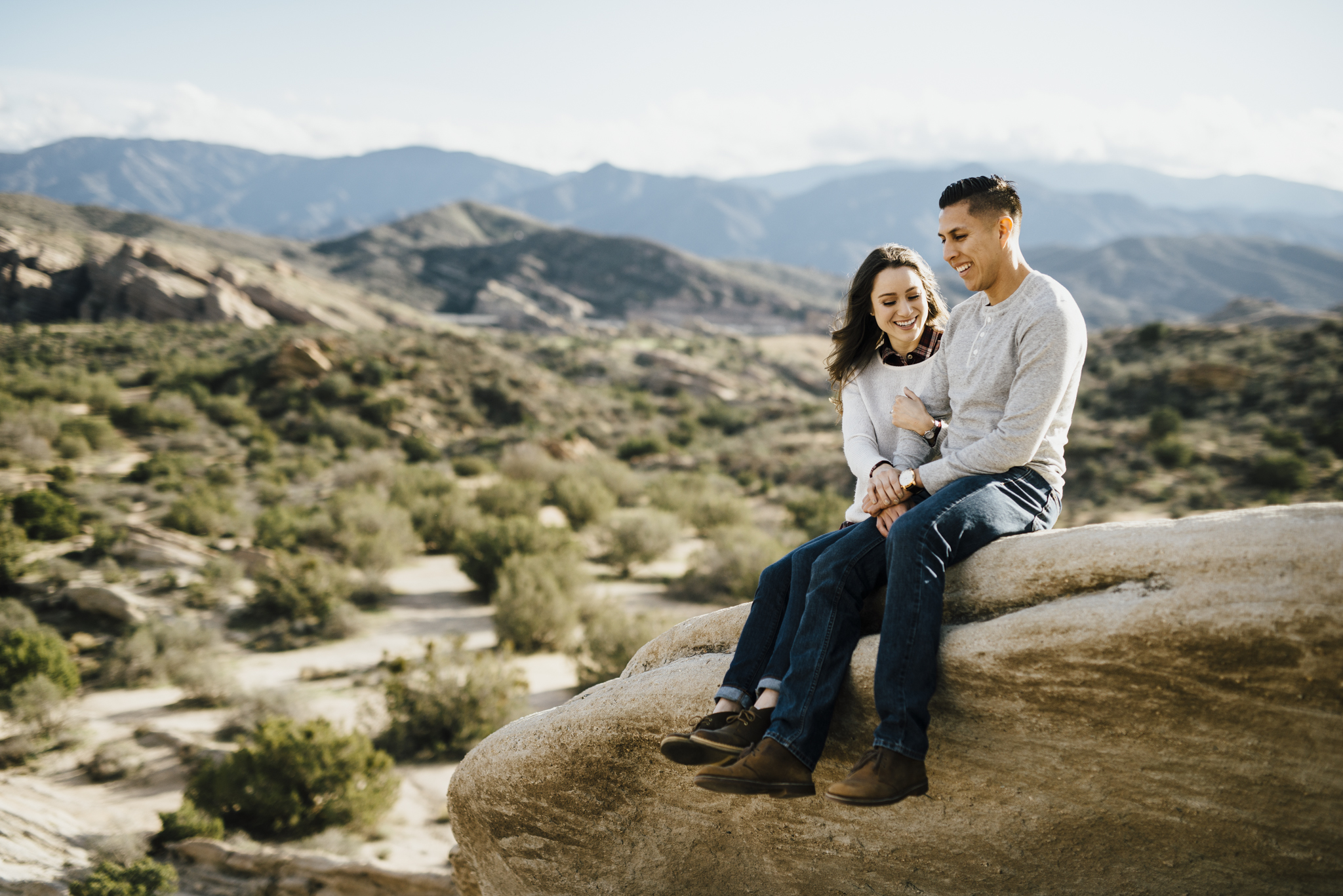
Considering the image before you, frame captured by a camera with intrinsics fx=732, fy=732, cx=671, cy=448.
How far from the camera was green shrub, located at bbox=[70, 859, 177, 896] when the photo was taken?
5031 millimetres

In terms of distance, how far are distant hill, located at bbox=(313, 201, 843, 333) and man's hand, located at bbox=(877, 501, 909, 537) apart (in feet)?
248

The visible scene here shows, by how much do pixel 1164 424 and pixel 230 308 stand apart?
150 feet

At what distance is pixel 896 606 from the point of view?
2.47 metres

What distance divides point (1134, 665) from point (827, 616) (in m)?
0.95

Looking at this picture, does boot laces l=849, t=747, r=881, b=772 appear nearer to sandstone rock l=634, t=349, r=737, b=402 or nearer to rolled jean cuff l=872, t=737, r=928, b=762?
rolled jean cuff l=872, t=737, r=928, b=762

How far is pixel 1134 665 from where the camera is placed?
7.52ft

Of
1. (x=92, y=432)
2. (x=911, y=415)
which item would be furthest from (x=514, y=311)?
(x=911, y=415)

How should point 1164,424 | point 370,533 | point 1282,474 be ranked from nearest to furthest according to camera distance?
point 370,533
point 1282,474
point 1164,424

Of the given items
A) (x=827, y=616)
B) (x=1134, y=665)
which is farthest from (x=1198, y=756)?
(x=827, y=616)

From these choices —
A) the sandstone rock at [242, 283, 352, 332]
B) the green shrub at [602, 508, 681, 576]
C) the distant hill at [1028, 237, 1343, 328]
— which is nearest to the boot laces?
the green shrub at [602, 508, 681, 576]

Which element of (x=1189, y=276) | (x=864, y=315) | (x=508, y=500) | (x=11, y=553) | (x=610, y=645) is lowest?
(x=610, y=645)

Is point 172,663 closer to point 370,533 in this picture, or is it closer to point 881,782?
point 370,533

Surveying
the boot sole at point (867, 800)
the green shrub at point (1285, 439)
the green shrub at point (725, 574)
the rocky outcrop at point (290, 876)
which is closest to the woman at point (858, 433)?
the boot sole at point (867, 800)

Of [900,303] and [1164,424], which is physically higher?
[900,303]
